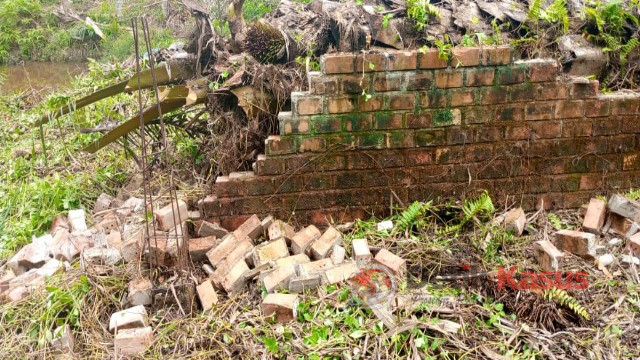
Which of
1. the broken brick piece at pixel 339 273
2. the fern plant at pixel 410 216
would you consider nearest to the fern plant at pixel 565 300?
the fern plant at pixel 410 216

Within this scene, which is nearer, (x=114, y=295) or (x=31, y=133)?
(x=114, y=295)

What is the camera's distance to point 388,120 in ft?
10.0

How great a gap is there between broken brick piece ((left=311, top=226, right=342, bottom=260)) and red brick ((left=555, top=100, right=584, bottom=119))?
1536mm

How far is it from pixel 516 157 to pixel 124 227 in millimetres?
2564

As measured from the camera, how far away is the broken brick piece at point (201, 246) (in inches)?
119

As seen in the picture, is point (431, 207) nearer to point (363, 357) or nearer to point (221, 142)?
point (363, 357)

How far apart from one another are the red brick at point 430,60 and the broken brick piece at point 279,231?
1.25 m

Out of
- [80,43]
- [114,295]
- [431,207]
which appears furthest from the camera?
[80,43]

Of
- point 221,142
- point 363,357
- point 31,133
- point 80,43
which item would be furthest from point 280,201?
point 80,43

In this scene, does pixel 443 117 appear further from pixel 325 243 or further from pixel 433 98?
pixel 325 243

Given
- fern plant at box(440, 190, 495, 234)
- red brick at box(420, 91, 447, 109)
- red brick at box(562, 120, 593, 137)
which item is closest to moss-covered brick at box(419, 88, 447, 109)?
red brick at box(420, 91, 447, 109)

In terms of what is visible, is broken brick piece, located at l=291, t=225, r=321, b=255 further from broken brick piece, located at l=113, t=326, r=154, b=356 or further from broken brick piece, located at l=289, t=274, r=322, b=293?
broken brick piece, located at l=113, t=326, r=154, b=356

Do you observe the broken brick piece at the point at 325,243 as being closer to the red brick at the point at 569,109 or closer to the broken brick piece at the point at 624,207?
the red brick at the point at 569,109

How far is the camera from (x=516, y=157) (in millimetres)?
3174
